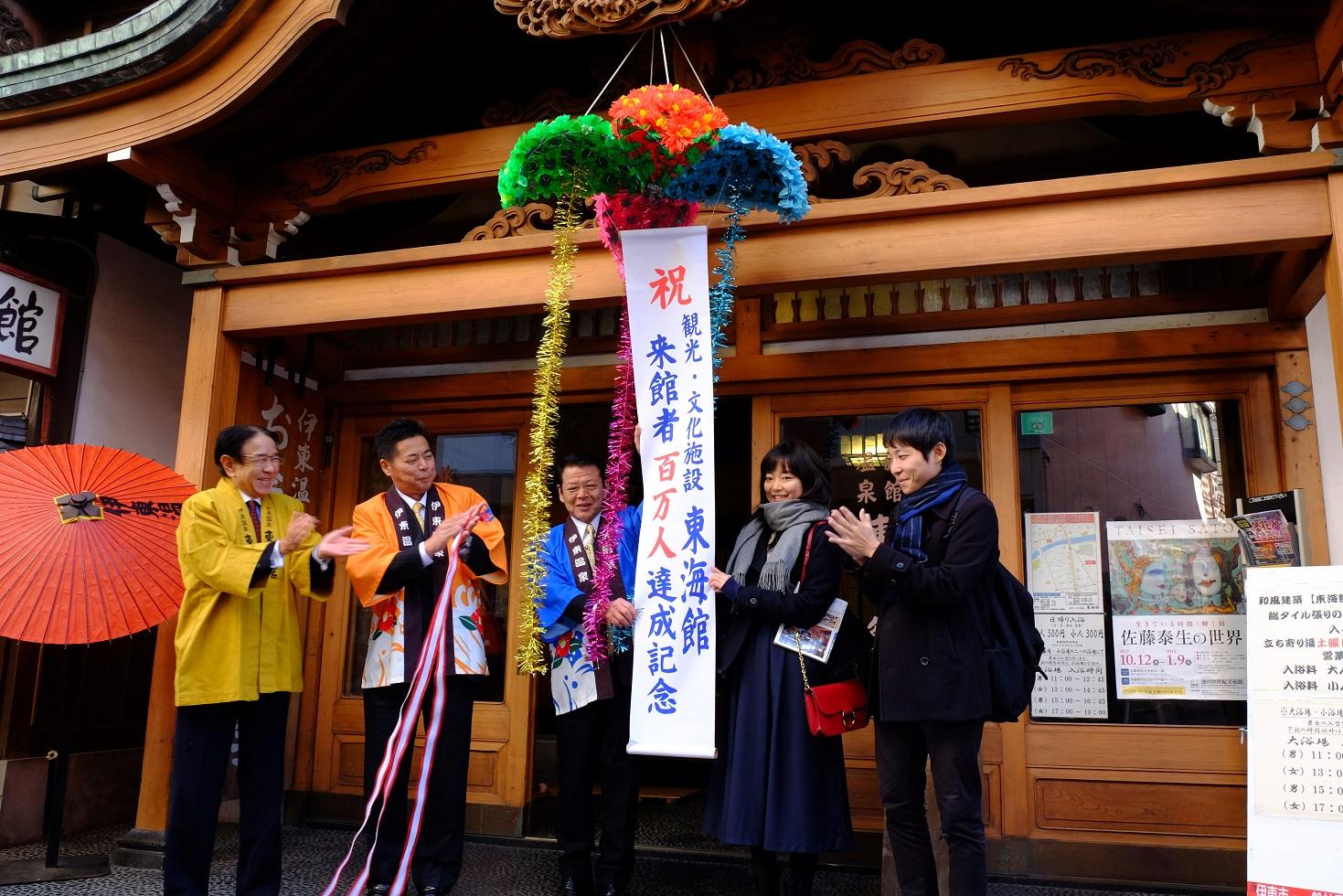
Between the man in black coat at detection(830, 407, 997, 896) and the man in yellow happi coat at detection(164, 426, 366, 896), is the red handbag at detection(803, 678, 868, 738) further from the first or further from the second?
the man in yellow happi coat at detection(164, 426, 366, 896)

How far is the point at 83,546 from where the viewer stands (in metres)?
3.93

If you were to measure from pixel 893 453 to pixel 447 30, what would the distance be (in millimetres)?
3129

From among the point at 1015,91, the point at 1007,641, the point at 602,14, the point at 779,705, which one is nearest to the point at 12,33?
the point at 602,14

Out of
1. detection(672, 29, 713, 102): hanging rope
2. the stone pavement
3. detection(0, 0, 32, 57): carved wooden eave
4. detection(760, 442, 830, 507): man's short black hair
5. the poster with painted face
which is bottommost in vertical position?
the stone pavement

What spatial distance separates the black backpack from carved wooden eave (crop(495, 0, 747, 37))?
7.04 ft

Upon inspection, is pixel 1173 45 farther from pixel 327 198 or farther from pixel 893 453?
pixel 327 198

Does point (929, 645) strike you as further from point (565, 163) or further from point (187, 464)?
point (187, 464)

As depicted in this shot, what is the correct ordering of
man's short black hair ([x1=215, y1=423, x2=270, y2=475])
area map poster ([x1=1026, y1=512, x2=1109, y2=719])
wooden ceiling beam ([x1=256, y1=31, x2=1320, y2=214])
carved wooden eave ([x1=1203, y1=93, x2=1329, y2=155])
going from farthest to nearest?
area map poster ([x1=1026, y1=512, x2=1109, y2=719])
man's short black hair ([x1=215, y1=423, x2=270, y2=475])
wooden ceiling beam ([x1=256, y1=31, x2=1320, y2=214])
carved wooden eave ([x1=1203, y1=93, x2=1329, y2=155])

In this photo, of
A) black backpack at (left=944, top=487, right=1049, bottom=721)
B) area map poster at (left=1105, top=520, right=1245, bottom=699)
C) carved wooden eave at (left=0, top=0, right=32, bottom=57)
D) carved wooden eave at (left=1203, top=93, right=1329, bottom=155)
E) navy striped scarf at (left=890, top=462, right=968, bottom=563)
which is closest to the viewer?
black backpack at (left=944, top=487, right=1049, bottom=721)

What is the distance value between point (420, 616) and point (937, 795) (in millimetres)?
2123

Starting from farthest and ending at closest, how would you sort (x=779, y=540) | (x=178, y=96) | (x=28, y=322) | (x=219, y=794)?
1. (x=28, y=322)
2. (x=178, y=96)
3. (x=219, y=794)
4. (x=779, y=540)

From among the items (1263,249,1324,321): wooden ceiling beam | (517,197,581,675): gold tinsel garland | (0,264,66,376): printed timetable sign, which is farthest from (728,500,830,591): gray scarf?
(0,264,66,376): printed timetable sign

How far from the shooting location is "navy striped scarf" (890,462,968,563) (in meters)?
3.34

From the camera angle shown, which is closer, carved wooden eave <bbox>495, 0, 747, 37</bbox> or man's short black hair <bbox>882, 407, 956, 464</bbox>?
man's short black hair <bbox>882, 407, 956, 464</bbox>
